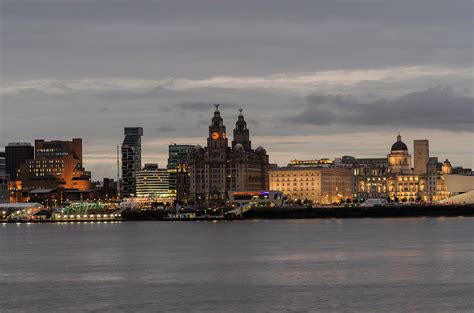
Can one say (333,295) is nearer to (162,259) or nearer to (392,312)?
(392,312)

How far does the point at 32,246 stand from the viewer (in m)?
144

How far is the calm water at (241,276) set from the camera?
74312mm

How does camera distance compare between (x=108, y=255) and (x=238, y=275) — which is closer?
(x=238, y=275)

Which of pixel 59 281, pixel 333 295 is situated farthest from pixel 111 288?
pixel 333 295

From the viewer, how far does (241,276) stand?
302 ft

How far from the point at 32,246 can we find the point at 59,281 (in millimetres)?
55199

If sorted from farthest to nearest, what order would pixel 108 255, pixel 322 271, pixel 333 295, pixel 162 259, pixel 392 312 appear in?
pixel 108 255 → pixel 162 259 → pixel 322 271 → pixel 333 295 → pixel 392 312

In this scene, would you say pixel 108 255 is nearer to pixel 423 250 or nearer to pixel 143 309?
pixel 423 250

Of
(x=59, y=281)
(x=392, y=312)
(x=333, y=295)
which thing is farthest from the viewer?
(x=59, y=281)

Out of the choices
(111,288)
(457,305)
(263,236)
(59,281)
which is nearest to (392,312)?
(457,305)

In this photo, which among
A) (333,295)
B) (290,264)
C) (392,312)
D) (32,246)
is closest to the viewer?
(392,312)

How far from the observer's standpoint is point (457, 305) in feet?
238

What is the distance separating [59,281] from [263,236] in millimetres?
77880

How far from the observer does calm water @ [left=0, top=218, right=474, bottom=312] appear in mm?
74312
